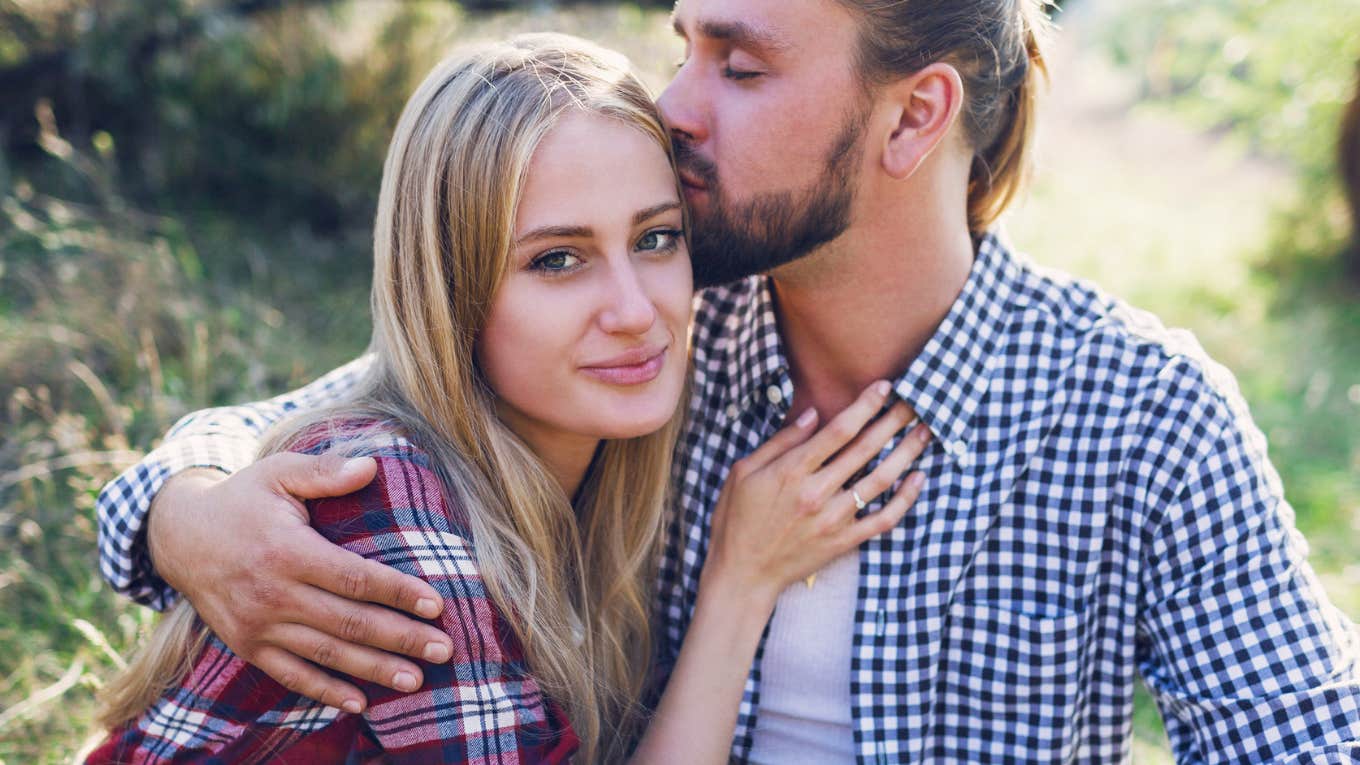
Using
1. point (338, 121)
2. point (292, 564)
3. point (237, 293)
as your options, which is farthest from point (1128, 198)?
point (292, 564)

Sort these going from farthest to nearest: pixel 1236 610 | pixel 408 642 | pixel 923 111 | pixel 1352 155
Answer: pixel 1352 155 < pixel 923 111 < pixel 1236 610 < pixel 408 642

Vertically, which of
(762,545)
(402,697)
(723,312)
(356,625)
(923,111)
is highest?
(923,111)

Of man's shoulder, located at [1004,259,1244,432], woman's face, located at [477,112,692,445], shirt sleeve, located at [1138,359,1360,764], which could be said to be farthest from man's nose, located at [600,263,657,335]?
shirt sleeve, located at [1138,359,1360,764]

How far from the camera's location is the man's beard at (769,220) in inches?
87.6

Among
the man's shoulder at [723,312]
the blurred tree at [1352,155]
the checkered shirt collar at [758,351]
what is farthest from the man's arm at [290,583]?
the blurred tree at [1352,155]

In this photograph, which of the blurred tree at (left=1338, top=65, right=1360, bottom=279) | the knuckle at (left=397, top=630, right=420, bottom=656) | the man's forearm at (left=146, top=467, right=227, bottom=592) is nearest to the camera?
the knuckle at (left=397, top=630, right=420, bottom=656)

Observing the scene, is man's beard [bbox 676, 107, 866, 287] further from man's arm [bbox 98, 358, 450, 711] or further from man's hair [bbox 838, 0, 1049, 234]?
man's arm [bbox 98, 358, 450, 711]

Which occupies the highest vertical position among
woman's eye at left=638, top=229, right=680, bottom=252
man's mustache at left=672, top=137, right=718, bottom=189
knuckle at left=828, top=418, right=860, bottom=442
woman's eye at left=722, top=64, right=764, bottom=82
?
woman's eye at left=722, top=64, right=764, bottom=82

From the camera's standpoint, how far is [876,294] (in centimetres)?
237

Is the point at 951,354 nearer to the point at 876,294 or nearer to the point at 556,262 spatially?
the point at 876,294

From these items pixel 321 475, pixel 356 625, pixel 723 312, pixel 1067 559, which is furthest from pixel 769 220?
pixel 356 625

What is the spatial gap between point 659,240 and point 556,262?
0.22m

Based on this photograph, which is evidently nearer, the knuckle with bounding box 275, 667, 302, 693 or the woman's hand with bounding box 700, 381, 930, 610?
the knuckle with bounding box 275, 667, 302, 693

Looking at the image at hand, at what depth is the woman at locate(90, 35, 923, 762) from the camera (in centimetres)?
175
